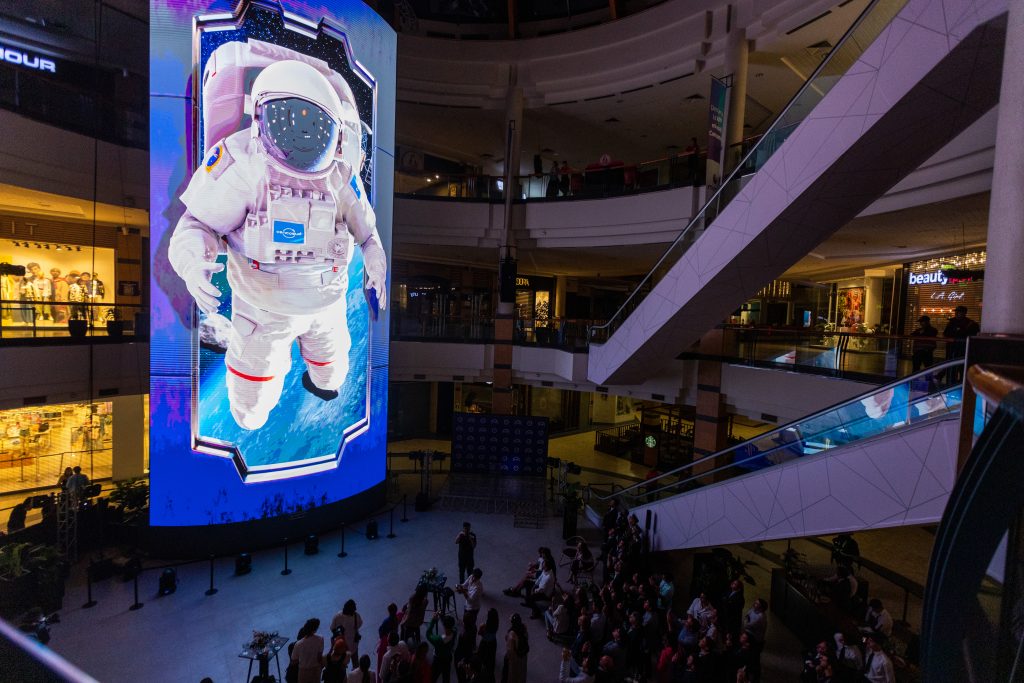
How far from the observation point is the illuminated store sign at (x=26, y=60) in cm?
854

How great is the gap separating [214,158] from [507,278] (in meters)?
7.92

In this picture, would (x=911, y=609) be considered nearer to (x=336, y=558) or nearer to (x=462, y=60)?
(x=336, y=558)

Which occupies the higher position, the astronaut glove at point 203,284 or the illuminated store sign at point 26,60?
the illuminated store sign at point 26,60

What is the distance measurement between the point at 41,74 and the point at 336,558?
407 inches

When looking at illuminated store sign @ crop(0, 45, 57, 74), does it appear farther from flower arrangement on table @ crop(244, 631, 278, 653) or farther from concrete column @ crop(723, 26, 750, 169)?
concrete column @ crop(723, 26, 750, 169)

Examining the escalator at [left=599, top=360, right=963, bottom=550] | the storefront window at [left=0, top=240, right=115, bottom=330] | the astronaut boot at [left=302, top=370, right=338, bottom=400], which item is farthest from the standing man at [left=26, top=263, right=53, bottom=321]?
the escalator at [left=599, top=360, right=963, bottom=550]

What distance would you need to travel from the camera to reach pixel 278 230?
9.11 metres

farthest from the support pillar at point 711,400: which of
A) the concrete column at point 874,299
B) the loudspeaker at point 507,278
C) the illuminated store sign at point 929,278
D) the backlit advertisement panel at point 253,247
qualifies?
the concrete column at point 874,299

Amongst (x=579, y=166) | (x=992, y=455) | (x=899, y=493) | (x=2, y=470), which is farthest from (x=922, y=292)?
(x=2, y=470)

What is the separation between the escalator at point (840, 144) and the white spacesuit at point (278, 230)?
21.1 feet

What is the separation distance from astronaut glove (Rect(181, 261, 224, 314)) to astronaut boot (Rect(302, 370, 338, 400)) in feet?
6.76

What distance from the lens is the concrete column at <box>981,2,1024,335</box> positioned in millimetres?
3299

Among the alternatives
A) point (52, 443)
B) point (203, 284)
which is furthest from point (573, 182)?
point (52, 443)

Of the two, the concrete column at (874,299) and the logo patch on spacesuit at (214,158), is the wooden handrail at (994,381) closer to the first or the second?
the logo patch on spacesuit at (214,158)
